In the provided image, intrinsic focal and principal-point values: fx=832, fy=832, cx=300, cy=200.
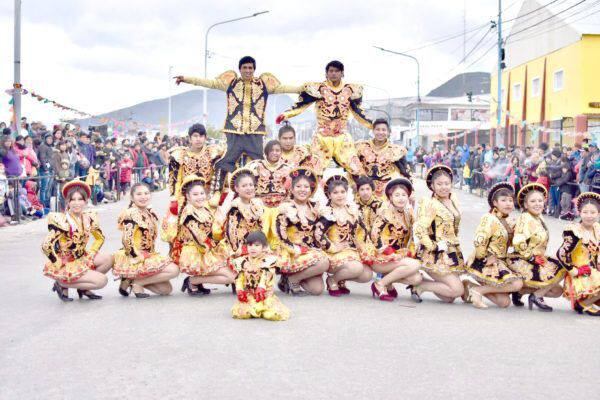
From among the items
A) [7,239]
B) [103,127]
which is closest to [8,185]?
[7,239]

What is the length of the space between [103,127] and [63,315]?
78.8ft

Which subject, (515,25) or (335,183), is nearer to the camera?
(335,183)

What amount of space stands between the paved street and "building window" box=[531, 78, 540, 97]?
2982 cm

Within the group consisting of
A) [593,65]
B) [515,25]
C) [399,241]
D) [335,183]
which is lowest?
[399,241]

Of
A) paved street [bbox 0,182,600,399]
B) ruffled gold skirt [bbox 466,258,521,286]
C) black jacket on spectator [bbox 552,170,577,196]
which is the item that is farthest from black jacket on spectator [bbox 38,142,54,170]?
ruffled gold skirt [bbox 466,258,521,286]

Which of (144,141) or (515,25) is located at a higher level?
(515,25)

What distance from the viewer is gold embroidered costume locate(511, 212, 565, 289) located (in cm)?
734

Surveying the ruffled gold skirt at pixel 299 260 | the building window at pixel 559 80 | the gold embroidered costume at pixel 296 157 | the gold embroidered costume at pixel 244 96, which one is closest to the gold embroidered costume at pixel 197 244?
the ruffled gold skirt at pixel 299 260

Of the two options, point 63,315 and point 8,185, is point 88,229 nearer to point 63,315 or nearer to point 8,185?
point 63,315

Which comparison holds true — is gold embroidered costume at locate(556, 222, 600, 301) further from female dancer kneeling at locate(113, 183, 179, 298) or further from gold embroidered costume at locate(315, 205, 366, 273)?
female dancer kneeling at locate(113, 183, 179, 298)

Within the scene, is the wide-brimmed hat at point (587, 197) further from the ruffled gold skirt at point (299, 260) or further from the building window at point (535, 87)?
the building window at point (535, 87)

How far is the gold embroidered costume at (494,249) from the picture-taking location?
24.4 ft

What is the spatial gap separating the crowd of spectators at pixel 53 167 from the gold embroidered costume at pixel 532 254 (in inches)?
381

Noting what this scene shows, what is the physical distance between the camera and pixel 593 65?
29.7m
